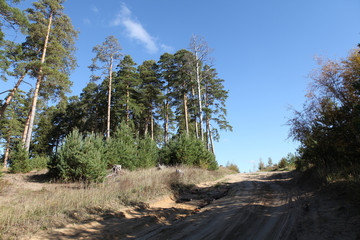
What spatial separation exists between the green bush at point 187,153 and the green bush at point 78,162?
261 inches

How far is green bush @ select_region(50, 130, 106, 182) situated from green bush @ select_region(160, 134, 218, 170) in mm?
6638

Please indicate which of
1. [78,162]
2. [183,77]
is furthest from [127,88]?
[78,162]

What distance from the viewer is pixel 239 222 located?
15.9 ft

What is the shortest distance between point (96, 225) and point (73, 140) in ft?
27.4

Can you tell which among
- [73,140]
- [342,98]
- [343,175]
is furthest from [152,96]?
[343,175]

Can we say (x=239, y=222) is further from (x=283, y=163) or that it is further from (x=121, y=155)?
(x=283, y=163)

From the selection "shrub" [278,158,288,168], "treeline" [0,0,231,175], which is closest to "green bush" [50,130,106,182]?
"treeline" [0,0,231,175]

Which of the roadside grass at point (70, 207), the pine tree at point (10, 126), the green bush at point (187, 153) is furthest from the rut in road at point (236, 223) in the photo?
Result: the pine tree at point (10, 126)

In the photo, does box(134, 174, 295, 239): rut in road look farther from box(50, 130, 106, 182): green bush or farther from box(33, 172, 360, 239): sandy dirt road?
box(50, 130, 106, 182): green bush

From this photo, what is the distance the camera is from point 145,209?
21.7 feet

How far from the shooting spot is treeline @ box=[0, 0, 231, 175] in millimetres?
15997

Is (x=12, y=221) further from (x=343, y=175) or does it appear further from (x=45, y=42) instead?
(x=45, y=42)

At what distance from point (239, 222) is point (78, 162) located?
976 cm

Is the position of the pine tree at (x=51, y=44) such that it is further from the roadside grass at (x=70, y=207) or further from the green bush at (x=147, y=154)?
the roadside grass at (x=70, y=207)
